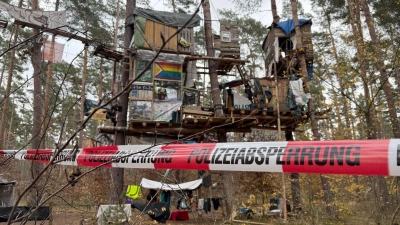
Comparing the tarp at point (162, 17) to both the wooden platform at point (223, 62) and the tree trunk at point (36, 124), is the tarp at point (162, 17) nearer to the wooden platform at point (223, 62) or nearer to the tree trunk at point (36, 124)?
the wooden platform at point (223, 62)

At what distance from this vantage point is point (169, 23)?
11641 mm

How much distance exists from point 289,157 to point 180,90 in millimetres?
7787

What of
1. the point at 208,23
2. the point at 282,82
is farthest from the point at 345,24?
the point at 208,23

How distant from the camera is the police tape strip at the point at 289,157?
2965mm

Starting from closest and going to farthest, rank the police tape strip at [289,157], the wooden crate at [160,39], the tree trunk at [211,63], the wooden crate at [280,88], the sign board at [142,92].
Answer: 1. the police tape strip at [289,157]
2. the sign board at [142,92]
3. the wooden crate at [160,39]
4. the tree trunk at [211,63]
5. the wooden crate at [280,88]

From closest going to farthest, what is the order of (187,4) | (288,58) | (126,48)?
1. (126,48)
2. (288,58)
3. (187,4)

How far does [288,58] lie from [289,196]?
23.2 ft

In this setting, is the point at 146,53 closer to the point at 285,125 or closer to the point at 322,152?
the point at 285,125

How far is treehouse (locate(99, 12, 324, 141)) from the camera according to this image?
10391mm

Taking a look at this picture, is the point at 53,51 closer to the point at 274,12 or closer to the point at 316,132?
the point at 274,12

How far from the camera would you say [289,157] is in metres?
3.49

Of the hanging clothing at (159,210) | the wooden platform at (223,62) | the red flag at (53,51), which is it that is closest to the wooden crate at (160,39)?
the wooden platform at (223,62)

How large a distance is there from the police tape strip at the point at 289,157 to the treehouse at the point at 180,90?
5.34 meters

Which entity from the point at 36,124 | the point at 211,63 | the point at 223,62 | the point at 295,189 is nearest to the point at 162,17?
the point at 211,63
